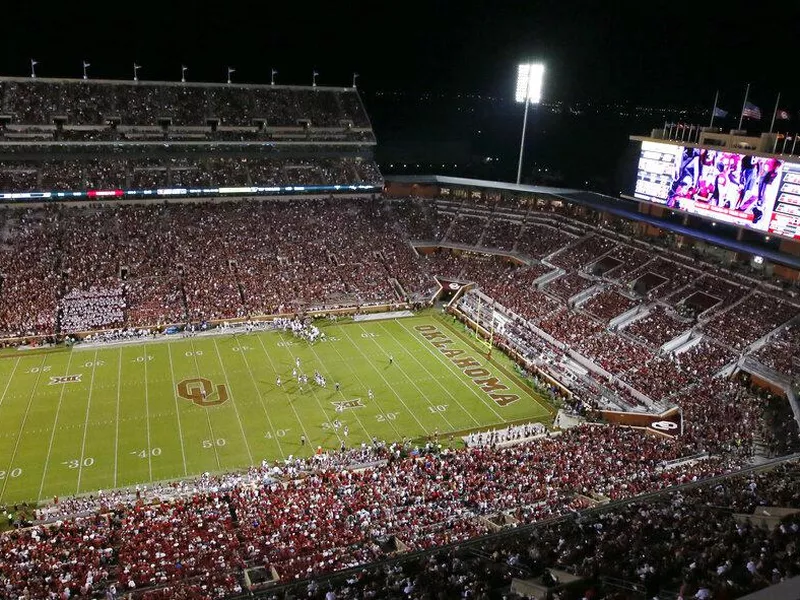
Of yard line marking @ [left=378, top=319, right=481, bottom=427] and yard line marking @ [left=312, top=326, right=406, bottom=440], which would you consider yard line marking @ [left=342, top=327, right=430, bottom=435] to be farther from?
yard line marking @ [left=378, top=319, right=481, bottom=427]

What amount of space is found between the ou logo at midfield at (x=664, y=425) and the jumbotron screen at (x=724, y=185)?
38.5 ft

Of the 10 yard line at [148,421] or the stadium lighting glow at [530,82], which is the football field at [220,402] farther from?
the stadium lighting glow at [530,82]

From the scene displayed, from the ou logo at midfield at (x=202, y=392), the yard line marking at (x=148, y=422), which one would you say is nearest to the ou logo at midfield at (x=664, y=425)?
the ou logo at midfield at (x=202, y=392)

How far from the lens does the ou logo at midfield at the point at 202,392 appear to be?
85.1 ft

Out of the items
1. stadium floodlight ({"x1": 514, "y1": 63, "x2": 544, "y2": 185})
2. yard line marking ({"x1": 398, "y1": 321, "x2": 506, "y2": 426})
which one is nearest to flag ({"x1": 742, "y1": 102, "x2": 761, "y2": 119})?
stadium floodlight ({"x1": 514, "y1": 63, "x2": 544, "y2": 185})

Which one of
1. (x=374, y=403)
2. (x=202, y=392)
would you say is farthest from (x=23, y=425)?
(x=374, y=403)

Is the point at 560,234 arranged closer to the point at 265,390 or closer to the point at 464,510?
the point at 265,390

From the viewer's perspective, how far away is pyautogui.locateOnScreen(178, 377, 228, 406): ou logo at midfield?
2594 cm

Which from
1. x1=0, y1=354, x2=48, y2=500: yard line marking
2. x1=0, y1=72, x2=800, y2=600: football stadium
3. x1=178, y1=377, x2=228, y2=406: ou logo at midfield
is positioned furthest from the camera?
x1=178, y1=377, x2=228, y2=406: ou logo at midfield

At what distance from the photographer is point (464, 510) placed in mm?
17688

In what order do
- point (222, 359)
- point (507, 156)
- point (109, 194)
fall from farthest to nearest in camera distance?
point (507, 156)
point (109, 194)
point (222, 359)

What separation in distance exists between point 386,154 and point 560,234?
85.2 feet

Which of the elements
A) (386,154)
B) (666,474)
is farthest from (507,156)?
(666,474)

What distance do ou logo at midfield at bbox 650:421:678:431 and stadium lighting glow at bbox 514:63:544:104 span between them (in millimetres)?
29752
